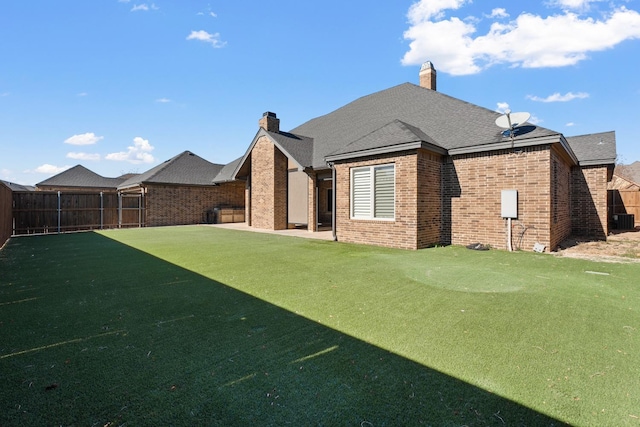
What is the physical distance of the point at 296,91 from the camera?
16641 mm

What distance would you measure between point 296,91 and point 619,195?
20.8 meters

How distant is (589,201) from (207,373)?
16.0 metres

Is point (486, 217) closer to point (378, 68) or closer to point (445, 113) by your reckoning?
point (445, 113)

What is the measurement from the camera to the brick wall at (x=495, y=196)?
8.24m

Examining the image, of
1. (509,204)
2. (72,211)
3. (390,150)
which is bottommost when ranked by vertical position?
(72,211)

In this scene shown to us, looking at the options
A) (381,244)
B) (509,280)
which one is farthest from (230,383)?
(381,244)

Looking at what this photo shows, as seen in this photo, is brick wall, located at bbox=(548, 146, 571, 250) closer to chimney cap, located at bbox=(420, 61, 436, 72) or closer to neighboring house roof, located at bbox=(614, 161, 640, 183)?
chimney cap, located at bbox=(420, 61, 436, 72)

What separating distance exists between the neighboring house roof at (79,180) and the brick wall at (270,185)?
88.6 feet

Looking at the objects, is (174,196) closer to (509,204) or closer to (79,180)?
(509,204)

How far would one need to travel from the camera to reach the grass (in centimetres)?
198

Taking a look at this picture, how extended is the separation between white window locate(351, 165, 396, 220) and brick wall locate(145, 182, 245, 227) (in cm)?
1503

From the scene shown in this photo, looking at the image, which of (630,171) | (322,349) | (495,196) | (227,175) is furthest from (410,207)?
(630,171)

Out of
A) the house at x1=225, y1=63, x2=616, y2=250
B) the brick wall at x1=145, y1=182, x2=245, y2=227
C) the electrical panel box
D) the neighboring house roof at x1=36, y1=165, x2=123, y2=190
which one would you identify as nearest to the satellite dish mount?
the house at x1=225, y1=63, x2=616, y2=250

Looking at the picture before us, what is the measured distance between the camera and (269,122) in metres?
16.5
